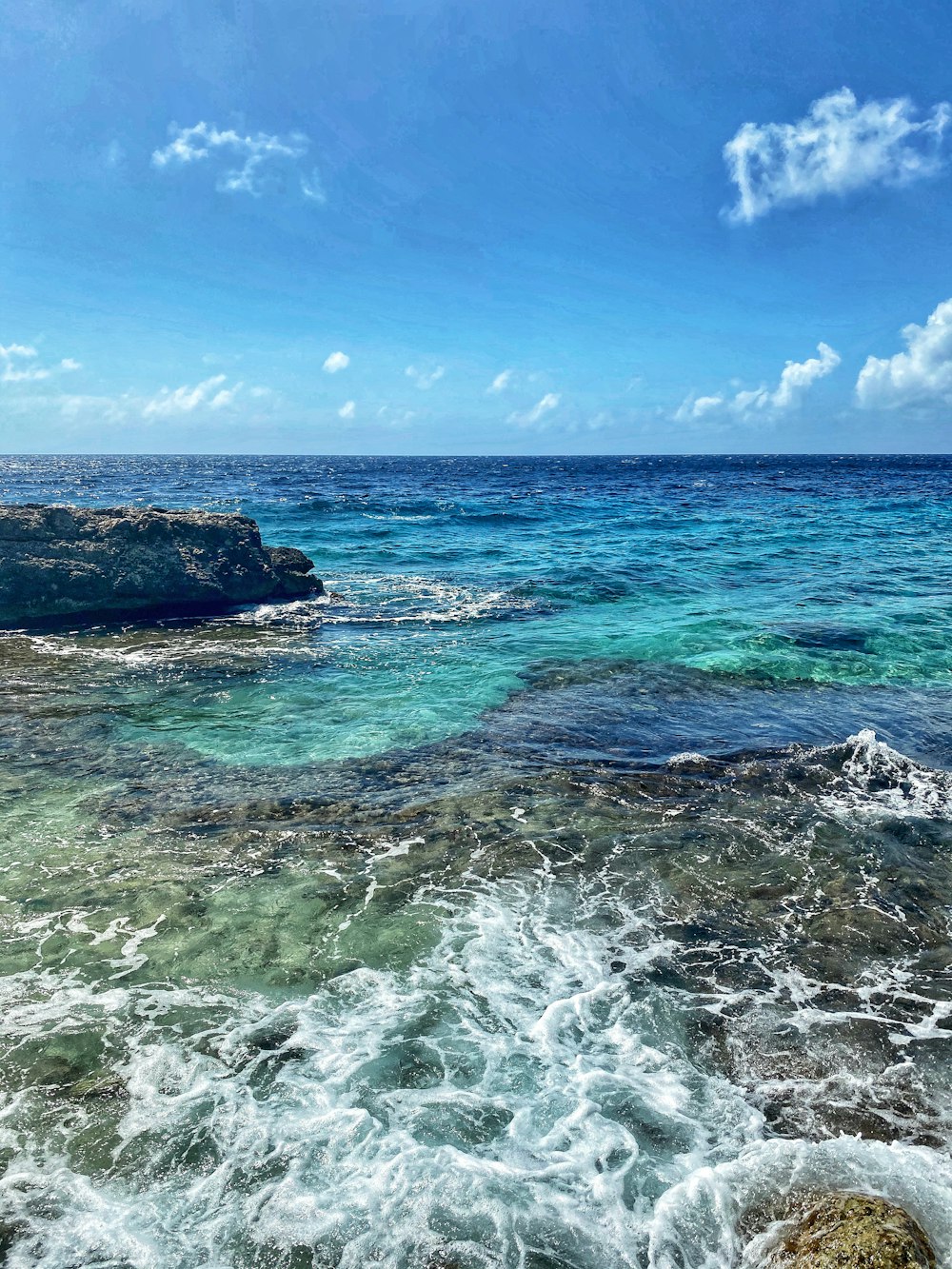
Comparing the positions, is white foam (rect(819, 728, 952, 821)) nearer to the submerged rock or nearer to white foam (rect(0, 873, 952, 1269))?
white foam (rect(0, 873, 952, 1269))

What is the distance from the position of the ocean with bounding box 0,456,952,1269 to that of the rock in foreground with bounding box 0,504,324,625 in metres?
3.09

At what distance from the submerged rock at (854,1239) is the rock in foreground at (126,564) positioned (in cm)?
1830

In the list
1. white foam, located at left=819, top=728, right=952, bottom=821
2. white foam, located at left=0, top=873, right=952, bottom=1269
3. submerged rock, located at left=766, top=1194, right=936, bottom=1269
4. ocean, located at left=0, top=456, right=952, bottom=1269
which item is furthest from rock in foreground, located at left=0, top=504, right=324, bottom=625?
submerged rock, located at left=766, top=1194, right=936, bottom=1269

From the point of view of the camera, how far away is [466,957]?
6230mm

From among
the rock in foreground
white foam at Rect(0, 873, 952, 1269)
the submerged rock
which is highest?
the rock in foreground

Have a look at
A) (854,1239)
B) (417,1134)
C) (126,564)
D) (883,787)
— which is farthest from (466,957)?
(126,564)

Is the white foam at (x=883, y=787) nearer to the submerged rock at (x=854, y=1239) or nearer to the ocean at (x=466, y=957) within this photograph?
the ocean at (x=466, y=957)

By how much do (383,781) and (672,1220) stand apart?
20.1 ft

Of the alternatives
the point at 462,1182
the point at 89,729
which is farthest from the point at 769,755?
the point at 89,729

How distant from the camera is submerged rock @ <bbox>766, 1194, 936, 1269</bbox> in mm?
3555

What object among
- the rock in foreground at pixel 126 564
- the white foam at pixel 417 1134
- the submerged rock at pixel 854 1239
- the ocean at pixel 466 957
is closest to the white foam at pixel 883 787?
the ocean at pixel 466 957

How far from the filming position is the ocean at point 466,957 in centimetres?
419

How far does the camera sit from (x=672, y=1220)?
4074 mm

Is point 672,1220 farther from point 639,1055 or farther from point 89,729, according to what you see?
point 89,729
